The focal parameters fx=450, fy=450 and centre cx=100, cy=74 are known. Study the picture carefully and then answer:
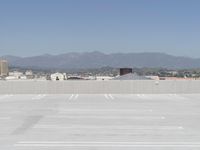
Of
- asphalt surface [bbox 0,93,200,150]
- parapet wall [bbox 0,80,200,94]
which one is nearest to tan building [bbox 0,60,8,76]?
parapet wall [bbox 0,80,200,94]

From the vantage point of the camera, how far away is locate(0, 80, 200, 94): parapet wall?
31984 millimetres

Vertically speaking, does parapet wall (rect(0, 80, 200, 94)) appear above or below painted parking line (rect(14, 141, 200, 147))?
above

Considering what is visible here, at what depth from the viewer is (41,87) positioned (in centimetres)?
3200

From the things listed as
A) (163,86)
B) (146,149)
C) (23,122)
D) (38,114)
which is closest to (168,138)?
(146,149)

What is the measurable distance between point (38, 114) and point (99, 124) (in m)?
3.93

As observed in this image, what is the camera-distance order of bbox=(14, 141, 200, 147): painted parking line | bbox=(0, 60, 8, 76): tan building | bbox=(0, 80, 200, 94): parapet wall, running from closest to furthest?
bbox=(14, 141, 200, 147): painted parking line, bbox=(0, 80, 200, 94): parapet wall, bbox=(0, 60, 8, 76): tan building

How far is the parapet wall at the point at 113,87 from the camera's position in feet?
105

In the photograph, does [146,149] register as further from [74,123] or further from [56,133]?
[74,123]

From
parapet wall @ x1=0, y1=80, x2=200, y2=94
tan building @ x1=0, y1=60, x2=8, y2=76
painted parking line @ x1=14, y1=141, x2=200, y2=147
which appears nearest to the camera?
painted parking line @ x1=14, y1=141, x2=200, y2=147

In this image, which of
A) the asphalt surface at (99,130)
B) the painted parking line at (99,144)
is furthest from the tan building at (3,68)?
the painted parking line at (99,144)

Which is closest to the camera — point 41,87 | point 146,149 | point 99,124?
point 146,149

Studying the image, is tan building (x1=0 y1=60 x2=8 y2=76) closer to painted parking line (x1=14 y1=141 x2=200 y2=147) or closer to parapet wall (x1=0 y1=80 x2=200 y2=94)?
parapet wall (x1=0 y1=80 x2=200 y2=94)

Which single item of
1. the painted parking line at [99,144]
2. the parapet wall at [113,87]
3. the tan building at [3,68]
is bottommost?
the painted parking line at [99,144]

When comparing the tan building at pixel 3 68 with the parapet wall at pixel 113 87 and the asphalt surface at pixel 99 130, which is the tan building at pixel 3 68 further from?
the asphalt surface at pixel 99 130
